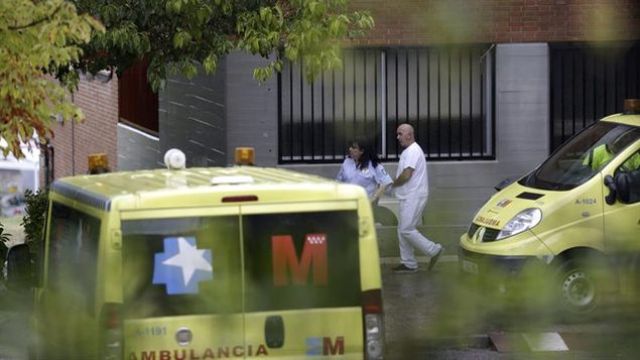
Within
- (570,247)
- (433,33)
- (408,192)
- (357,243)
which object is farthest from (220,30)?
(357,243)

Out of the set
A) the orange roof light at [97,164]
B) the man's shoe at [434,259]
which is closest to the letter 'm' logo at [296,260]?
the orange roof light at [97,164]

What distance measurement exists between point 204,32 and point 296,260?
6069 millimetres

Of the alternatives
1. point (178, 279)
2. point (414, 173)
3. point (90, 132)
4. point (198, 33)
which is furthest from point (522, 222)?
point (90, 132)

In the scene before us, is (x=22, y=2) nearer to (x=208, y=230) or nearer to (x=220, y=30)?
(x=208, y=230)

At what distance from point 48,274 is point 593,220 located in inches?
204

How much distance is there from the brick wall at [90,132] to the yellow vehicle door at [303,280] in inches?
571

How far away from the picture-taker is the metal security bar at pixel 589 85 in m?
17.2

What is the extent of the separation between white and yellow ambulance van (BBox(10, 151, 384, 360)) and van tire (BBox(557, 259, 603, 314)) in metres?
4.73

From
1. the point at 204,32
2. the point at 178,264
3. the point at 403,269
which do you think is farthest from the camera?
the point at 403,269

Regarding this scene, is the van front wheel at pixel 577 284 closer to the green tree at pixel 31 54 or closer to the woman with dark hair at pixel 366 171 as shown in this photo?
the woman with dark hair at pixel 366 171

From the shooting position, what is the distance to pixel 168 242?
6.69 meters

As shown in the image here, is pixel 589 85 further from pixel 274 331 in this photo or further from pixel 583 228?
pixel 274 331

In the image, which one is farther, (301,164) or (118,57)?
(301,164)

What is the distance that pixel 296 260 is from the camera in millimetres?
6879
